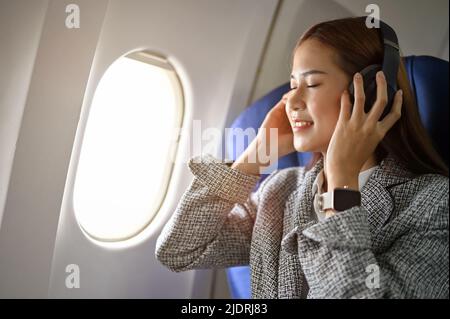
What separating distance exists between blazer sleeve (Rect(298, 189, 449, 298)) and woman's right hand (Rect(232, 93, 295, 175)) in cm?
37

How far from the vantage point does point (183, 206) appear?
1198 millimetres

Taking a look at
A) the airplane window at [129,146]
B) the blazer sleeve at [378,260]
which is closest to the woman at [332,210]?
the blazer sleeve at [378,260]

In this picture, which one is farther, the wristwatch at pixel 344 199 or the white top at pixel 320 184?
the white top at pixel 320 184

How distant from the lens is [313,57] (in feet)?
3.37

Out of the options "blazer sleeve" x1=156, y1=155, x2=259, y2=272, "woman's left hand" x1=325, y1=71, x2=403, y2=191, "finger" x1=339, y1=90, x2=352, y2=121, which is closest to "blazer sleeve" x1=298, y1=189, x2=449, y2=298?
"woman's left hand" x1=325, y1=71, x2=403, y2=191

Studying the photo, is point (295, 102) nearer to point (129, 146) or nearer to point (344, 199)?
point (344, 199)

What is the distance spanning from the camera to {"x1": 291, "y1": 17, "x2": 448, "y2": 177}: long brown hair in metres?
0.99

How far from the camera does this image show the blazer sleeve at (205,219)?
118 cm

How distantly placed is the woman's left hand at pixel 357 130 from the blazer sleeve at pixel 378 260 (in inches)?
4.6

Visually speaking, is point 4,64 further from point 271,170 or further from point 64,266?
point 271,170

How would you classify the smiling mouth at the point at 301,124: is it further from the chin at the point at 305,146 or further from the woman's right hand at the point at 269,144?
the woman's right hand at the point at 269,144

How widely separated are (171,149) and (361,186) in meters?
0.60
